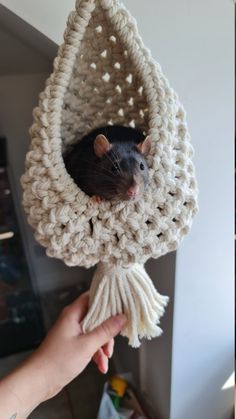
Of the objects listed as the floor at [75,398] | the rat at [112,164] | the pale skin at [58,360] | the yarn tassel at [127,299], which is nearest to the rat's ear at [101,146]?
the rat at [112,164]

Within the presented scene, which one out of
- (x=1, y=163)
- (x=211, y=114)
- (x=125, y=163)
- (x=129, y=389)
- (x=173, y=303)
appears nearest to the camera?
(x=125, y=163)

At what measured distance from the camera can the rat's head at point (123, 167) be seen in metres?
0.39

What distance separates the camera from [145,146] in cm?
43

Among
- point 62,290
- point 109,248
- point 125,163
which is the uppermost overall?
point 125,163

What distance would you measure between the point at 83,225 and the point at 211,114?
315mm

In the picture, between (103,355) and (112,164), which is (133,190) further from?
(103,355)

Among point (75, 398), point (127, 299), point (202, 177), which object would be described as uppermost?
point (202, 177)

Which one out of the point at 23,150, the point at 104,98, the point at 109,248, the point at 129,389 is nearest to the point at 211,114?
the point at 104,98

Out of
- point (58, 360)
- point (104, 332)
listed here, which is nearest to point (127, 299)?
point (104, 332)

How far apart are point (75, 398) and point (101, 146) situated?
1.85ft

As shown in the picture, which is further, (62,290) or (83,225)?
(62,290)

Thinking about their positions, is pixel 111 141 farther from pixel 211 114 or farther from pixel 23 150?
pixel 23 150

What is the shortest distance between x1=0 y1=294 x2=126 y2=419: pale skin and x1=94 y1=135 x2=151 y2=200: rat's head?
0.79 feet

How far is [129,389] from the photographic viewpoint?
3.28 ft
